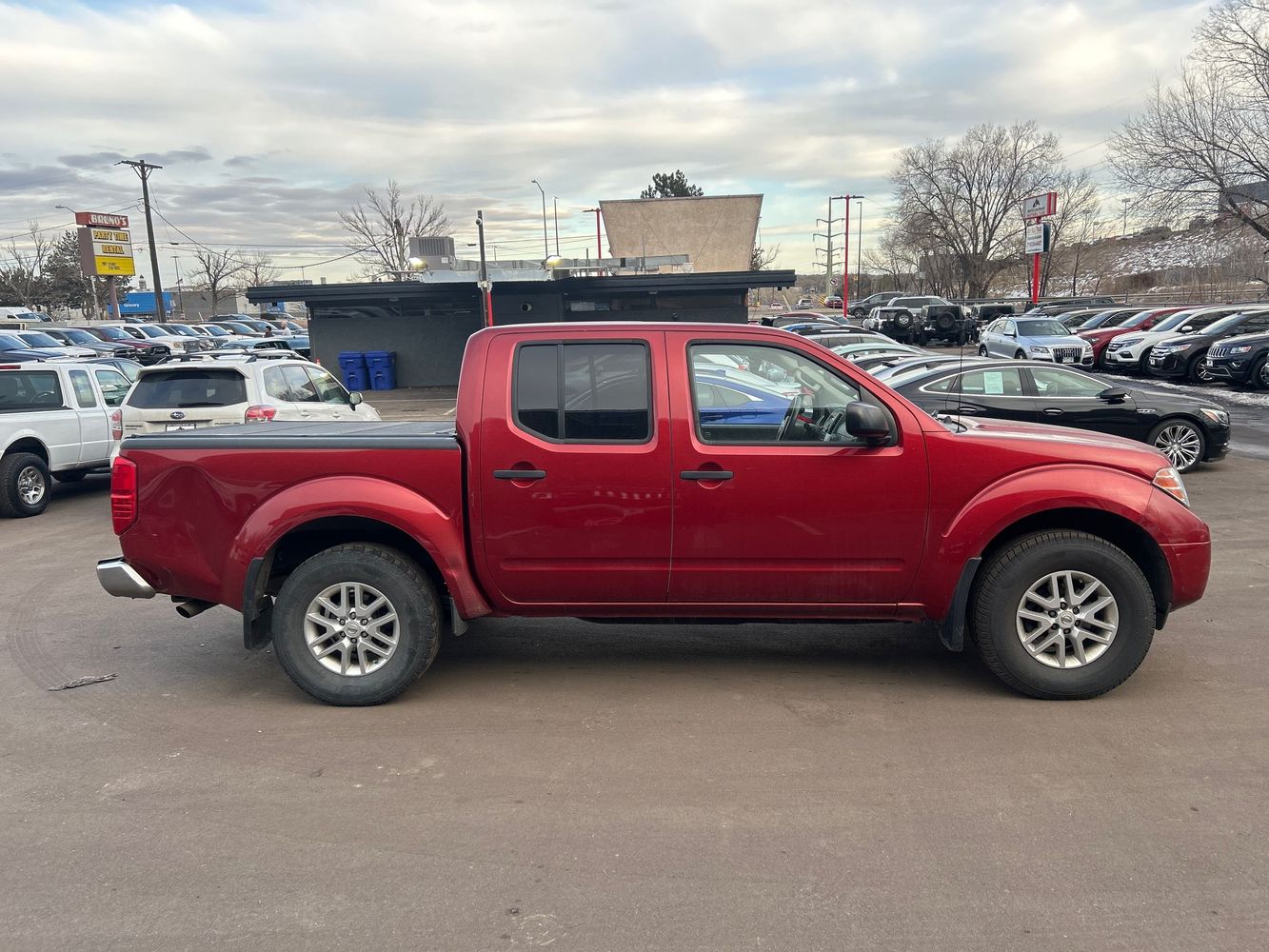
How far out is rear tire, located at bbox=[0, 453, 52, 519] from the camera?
9.93m

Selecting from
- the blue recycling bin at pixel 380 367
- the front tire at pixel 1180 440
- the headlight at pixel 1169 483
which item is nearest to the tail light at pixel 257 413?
the headlight at pixel 1169 483

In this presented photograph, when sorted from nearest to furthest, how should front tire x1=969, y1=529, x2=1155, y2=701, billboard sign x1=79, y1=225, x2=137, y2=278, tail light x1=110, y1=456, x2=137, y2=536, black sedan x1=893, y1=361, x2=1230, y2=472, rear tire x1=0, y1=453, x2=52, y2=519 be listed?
front tire x1=969, y1=529, x2=1155, y2=701 < tail light x1=110, y1=456, x2=137, y2=536 < rear tire x1=0, y1=453, x2=52, y2=519 < black sedan x1=893, y1=361, x2=1230, y2=472 < billboard sign x1=79, y1=225, x2=137, y2=278

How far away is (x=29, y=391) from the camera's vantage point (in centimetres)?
1057

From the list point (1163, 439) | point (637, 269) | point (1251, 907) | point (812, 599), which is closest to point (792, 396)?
point (812, 599)

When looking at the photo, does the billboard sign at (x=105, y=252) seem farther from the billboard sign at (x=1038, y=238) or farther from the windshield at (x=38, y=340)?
the billboard sign at (x=1038, y=238)

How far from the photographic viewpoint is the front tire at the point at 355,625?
4.52 meters

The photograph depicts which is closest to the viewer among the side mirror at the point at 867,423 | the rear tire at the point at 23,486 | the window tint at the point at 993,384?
the side mirror at the point at 867,423

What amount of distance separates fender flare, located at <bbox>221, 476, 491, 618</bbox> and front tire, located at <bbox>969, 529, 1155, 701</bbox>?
2.64 meters

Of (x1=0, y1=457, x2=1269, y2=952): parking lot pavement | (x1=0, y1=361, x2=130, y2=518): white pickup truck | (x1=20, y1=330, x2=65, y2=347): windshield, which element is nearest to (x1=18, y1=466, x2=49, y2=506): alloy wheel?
(x1=0, y1=361, x2=130, y2=518): white pickup truck

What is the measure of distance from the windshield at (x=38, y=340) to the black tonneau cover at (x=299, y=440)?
111 ft

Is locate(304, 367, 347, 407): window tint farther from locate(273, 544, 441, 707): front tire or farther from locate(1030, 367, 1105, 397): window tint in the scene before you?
locate(1030, 367, 1105, 397): window tint

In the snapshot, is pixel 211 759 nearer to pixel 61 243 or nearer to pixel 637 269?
pixel 637 269

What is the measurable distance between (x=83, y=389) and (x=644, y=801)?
409 inches

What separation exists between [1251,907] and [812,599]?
2.14 metres
